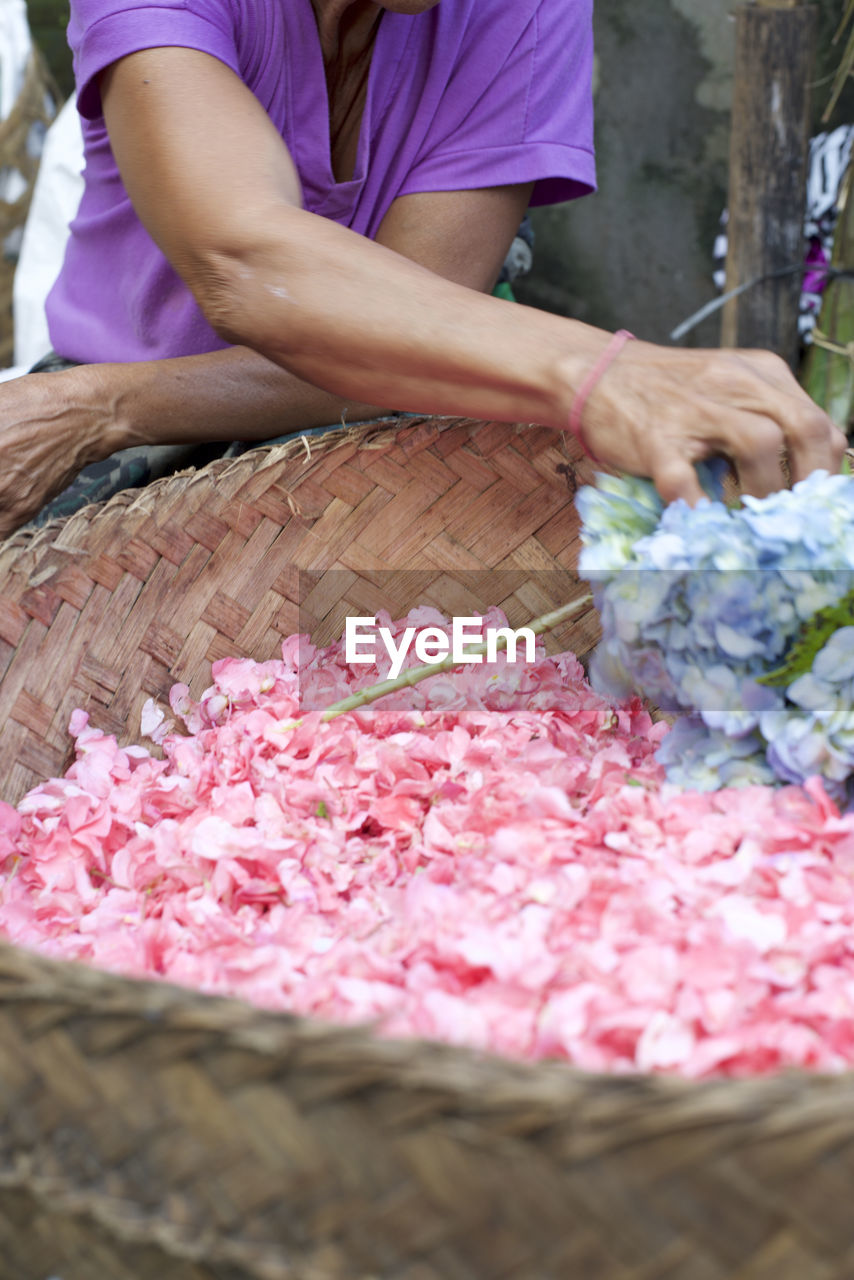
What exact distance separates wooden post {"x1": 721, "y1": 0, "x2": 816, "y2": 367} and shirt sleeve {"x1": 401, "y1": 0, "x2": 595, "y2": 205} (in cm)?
87

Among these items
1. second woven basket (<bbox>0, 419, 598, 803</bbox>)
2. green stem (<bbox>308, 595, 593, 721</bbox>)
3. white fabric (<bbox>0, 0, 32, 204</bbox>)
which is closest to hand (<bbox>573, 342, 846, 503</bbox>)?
green stem (<bbox>308, 595, 593, 721</bbox>)

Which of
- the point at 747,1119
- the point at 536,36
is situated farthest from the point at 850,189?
the point at 747,1119

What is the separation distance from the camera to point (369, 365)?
1154 millimetres

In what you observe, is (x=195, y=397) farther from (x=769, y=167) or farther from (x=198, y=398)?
(x=769, y=167)

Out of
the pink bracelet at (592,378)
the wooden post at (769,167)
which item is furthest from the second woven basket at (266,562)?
the wooden post at (769,167)

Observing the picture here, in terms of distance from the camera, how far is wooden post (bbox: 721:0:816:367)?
2.29m

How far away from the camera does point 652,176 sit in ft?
9.58

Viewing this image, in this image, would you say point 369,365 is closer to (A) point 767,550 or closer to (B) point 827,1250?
(A) point 767,550

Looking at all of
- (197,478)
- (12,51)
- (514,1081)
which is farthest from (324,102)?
(12,51)

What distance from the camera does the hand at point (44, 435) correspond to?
4.47 feet

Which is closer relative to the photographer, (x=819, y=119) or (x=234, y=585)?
(x=234, y=585)

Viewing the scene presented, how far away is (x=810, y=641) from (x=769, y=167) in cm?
180

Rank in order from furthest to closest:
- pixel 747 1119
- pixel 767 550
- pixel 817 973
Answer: pixel 767 550, pixel 817 973, pixel 747 1119

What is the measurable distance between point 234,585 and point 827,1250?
102cm
